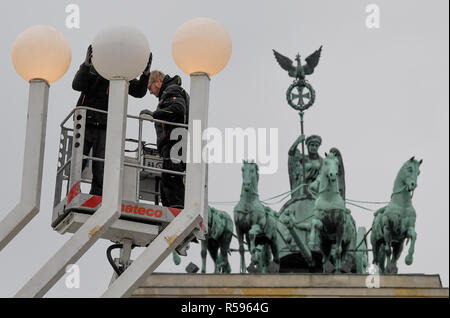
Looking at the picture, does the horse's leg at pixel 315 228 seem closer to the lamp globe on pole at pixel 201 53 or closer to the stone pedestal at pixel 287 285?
the stone pedestal at pixel 287 285

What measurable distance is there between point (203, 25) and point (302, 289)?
29519mm

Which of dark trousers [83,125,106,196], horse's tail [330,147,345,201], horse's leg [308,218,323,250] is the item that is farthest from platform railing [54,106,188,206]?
horse's tail [330,147,345,201]

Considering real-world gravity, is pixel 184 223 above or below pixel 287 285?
below

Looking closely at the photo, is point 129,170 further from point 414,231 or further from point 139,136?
point 414,231

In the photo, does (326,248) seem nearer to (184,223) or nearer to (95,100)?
(95,100)

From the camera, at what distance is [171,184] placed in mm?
14961

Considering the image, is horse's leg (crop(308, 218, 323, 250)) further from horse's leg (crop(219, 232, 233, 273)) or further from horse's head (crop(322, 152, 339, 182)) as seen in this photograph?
horse's leg (crop(219, 232, 233, 273))

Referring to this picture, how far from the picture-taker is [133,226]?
527 inches

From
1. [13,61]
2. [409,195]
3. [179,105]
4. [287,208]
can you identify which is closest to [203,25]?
[13,61]

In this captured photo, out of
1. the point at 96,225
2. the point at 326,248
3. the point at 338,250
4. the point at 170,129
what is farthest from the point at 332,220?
the point at 96,225

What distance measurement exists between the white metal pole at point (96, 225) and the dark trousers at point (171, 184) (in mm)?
2431

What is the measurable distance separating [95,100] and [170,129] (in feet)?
2.27

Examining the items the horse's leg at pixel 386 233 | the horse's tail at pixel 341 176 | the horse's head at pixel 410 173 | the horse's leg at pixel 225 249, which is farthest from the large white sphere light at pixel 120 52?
the horse's tail at pixel 341 176
